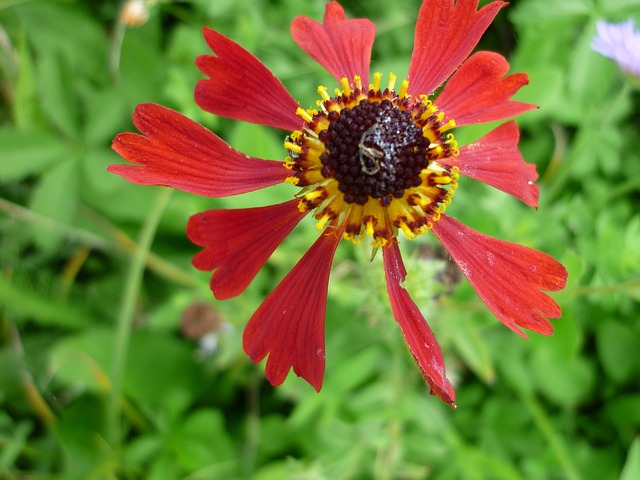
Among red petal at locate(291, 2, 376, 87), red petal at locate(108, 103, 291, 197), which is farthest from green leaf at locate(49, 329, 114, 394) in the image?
red petal at locate(291, 2, 376, 87)

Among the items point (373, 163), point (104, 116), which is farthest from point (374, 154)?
point (104, 116)

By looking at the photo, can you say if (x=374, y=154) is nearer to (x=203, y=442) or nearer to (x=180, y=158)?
(x=180, y=158)

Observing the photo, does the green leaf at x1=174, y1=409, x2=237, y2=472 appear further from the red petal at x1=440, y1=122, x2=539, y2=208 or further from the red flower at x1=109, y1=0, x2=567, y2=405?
the red petal at x1=440, y1=122, x2=539, y2=208

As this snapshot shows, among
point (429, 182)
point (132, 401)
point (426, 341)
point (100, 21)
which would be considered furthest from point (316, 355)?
point (100, 21)

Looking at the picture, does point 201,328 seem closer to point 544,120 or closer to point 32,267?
point 32,267

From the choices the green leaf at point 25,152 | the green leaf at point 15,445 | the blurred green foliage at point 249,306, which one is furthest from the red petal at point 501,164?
the green leaf at point 15,445

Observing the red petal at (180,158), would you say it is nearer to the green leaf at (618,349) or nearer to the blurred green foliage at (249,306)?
the blurred green foliage at (249,306)
